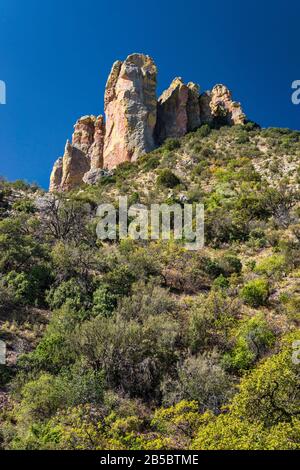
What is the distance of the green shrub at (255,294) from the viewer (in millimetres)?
18078

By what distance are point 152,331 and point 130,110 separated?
35.5 meters

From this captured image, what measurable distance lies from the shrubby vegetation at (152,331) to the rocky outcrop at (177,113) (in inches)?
731

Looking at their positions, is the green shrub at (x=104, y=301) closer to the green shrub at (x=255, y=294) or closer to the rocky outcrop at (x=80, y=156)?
the green shrub at (x=255, y=294)

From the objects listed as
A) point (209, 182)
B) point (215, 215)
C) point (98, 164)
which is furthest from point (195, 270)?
point (98, 164)

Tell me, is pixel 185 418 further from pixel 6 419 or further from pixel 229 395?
pixel 6 419

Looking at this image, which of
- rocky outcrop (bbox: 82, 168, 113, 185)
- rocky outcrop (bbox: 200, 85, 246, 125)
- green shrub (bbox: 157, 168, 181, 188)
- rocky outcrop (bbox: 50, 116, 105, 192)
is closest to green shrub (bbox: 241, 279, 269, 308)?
green shrub (bbox: 157, 168, 181, 188)

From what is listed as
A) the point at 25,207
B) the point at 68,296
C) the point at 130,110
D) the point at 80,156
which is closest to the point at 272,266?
the point at 68,296

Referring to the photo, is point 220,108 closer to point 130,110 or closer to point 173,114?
point 173,114

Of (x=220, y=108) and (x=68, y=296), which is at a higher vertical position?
(x=220, y=108)

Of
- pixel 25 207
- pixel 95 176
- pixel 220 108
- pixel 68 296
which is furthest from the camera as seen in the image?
pixel 220 108

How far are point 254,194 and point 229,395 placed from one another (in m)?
22.6

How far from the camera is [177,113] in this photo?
48.3 metres

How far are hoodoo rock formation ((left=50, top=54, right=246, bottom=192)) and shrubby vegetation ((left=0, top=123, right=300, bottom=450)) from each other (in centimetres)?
1543

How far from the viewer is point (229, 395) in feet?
37.3
